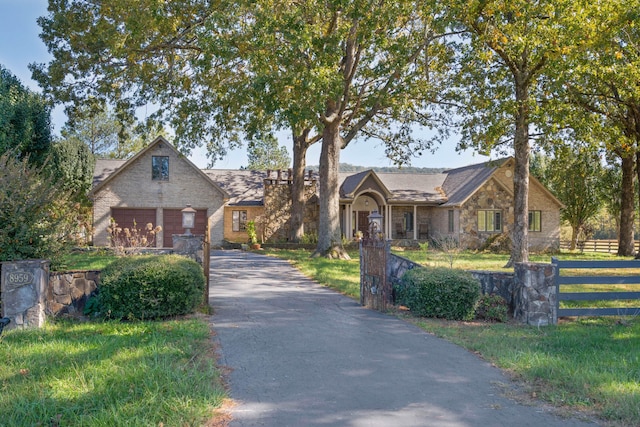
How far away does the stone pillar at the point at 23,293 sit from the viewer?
8.30 metres

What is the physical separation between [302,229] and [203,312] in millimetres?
22475

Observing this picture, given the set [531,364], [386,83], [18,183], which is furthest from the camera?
[386,83]

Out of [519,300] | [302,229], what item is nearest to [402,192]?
[302,229]

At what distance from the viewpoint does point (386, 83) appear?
20125mm

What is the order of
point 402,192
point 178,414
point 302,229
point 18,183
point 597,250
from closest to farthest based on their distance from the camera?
1. point 178,414
2. point 18,183
3. point 302,229
4. point 402,192
5. point 597,250

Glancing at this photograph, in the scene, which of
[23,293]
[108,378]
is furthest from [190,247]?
[108,378]

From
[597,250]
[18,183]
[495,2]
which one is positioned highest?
[495,2]

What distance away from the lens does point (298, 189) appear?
105 feet

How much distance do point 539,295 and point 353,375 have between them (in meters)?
4.95

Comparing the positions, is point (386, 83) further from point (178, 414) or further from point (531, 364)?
point (178, 414)

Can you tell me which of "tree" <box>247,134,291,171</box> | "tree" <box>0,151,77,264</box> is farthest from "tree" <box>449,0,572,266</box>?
"tree" <box>247,134,291,171</box>

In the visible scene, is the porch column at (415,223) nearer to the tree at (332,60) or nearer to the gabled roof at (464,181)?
the gabled roof at (464,181)

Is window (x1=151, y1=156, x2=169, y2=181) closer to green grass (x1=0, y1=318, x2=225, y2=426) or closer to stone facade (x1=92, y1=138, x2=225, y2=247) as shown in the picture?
stone facade (x1=92, y1=138, x2=225, y2=247)

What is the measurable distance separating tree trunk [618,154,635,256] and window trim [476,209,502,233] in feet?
22.6
